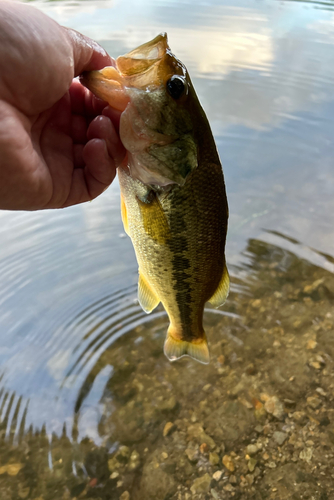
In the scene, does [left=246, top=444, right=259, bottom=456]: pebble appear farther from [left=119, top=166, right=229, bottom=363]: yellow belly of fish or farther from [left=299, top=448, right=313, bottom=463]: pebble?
[left=119, top=166, right=229, bottom=363]: yellow belly of fish

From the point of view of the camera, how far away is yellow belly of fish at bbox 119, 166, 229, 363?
4.45 feet

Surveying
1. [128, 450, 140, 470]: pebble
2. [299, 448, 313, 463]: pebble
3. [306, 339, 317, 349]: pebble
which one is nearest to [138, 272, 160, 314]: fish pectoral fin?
[128, 450, 140, 470]: pebble

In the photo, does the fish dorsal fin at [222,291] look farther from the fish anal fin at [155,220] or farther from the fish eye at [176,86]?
the fish eye at [176,86]

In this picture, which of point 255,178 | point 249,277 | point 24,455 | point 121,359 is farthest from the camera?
point 255,178

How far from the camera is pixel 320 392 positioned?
98.0 inches

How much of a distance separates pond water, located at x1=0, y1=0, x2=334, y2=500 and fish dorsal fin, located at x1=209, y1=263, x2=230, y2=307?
3.55 ft

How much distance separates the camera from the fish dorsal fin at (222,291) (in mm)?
1683

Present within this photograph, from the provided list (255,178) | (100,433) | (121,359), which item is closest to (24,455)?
(100,433)

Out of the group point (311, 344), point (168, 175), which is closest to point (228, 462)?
point (311, 344)

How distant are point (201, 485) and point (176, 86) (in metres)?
2.12

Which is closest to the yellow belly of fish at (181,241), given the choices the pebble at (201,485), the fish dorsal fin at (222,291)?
the fish dorsal fin at (222,291)

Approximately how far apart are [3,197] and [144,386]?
1770 millimetres

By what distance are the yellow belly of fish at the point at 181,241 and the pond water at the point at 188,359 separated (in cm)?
97

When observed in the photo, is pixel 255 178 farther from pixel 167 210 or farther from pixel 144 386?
pixel 167 210
